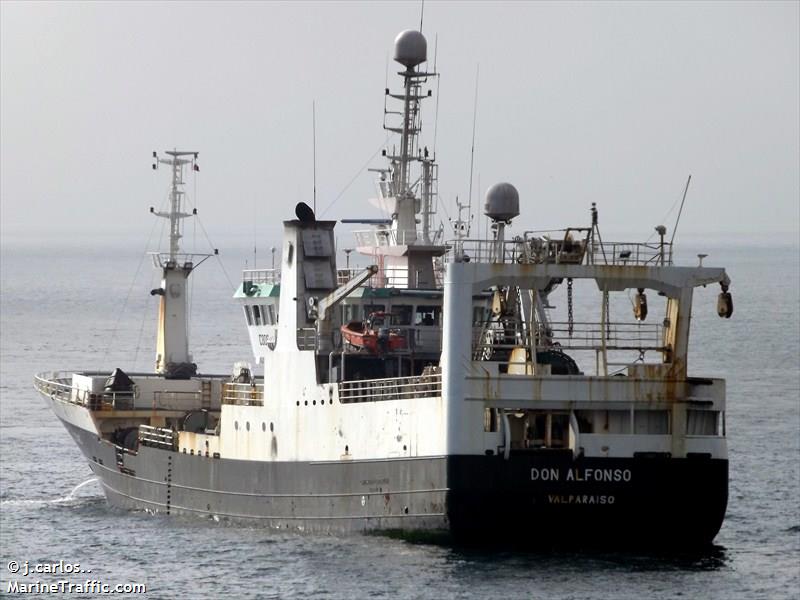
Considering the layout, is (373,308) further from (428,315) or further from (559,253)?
(559,253)

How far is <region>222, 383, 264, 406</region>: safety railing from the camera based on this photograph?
41531 mm

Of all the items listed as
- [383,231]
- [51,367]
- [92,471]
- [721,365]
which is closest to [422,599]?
[383,231]

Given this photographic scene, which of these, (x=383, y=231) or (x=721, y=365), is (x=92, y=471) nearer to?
(x=383, y=231)

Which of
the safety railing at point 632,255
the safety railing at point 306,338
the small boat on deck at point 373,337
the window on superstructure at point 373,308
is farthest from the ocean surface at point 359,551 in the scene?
the window on superstructure at point 373,308

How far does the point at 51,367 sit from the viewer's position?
8194 centimetres

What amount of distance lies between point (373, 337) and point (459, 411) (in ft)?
18.7

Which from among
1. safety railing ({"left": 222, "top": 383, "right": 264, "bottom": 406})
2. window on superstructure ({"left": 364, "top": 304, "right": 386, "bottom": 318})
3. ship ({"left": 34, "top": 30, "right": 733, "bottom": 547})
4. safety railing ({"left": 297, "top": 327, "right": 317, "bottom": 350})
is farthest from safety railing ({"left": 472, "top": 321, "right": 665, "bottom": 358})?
safety railing ({"left": 222, "top": 383, "right": 264, "bottom": 406})

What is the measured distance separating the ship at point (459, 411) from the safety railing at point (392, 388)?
0.28ft

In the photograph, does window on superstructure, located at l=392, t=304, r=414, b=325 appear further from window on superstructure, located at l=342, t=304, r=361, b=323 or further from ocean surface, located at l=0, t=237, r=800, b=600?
ocean surface, located at l=0, t=237, r=800, b=600

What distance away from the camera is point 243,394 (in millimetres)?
42594

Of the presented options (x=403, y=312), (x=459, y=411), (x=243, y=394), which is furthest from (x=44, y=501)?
(x=459, y=411)

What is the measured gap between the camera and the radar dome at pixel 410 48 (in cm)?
Result: 4503

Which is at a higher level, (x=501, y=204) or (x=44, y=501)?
(x=501, y=204)

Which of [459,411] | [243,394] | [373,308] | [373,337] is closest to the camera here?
[459,411]
